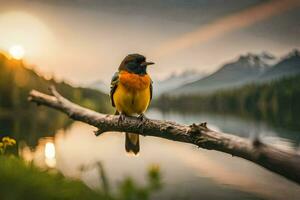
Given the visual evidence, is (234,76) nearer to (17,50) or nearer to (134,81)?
(17,50)

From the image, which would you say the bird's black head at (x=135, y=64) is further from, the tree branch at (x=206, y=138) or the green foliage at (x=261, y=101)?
the green foliage at (x=261, y=101)

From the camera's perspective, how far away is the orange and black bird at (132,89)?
6.95 feet

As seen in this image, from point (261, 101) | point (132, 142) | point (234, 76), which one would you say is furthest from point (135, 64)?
point (261, 101)

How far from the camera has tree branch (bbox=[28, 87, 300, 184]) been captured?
40.8 inches

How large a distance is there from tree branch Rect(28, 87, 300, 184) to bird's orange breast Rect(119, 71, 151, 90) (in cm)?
20

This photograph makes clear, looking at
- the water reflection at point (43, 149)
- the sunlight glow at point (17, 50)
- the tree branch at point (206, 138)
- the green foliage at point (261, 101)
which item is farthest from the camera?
the green foliage at point (261, 101)

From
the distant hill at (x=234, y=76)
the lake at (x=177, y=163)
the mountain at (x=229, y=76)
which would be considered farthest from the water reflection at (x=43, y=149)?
the distant hill at (x=234, y=76)

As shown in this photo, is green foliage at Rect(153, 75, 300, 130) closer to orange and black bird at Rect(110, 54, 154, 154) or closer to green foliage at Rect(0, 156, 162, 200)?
orange and black bird at Rect(110, 54, 154, 154)

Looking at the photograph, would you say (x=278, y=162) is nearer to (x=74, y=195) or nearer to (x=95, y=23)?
(x=74, y=195)

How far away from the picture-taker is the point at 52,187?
2.22ft

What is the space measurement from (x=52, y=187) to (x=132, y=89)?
4.81ft

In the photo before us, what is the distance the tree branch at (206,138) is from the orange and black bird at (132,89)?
131mm

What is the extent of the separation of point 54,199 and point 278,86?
15633 millimetres

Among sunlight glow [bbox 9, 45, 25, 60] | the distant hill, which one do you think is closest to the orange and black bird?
sunlight glow [bbox 9, 45, 25, 60]
